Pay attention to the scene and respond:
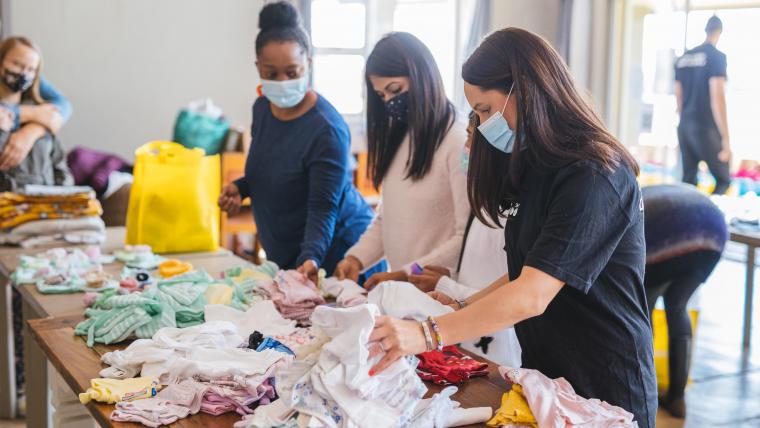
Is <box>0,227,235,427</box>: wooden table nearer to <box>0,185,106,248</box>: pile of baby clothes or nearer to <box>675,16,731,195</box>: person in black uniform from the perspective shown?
<box>0,185,106,248</box>: pile of baby clothes

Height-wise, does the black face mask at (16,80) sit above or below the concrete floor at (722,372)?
above

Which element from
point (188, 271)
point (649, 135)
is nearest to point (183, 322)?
point (188, 271)

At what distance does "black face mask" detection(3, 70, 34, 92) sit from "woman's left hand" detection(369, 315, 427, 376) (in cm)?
254

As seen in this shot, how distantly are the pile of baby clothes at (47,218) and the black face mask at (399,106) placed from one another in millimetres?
1417

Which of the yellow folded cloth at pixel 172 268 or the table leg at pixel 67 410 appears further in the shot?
the yellow folded cloth at pixel 172 268

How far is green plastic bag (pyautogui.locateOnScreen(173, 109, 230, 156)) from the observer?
18.2 ft

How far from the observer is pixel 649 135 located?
7305 mm

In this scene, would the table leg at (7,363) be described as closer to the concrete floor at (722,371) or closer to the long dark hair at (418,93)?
the long dark hair at (418,93)

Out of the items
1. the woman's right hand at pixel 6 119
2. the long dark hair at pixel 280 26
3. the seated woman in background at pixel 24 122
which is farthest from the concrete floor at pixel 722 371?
the woman's right hand at pixel 6 119

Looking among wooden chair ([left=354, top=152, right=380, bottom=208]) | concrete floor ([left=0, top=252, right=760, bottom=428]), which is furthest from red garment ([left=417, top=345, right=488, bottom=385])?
wooden chair ([left=354, top=152, right=380, bottom=208])

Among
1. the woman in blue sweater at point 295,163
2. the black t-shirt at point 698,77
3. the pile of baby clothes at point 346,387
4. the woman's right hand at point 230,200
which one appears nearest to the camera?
the pile of baby clothes at point 346,387

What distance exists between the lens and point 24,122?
336cm

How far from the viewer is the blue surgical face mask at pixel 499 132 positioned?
1.53 m

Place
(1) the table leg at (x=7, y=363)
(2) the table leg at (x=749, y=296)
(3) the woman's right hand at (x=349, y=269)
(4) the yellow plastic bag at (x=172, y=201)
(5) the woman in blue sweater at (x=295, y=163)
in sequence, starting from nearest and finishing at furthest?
(3) the woman's right hand at (x=349, y=269), (5) the woman in blue sweater at (x=295, y=163), (4) the yellow plastic bag at (x=172, y=201), (1) the table leg at (x=7, y=363), (2) the table leg at (x=749, y=296)
